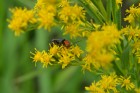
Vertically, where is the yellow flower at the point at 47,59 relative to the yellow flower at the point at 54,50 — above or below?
below

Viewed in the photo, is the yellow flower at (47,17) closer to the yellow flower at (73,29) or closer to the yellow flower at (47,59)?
the yellow flower at (73,29)

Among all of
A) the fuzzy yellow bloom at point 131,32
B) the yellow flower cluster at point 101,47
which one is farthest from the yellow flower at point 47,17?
the fuzzy yellow bloom at point 131,32

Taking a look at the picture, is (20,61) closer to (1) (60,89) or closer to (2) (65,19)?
(1) (60,89)

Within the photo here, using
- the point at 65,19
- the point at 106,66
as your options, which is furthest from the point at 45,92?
the point at 106,66

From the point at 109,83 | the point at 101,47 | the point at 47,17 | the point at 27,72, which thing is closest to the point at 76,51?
the point at 109,83

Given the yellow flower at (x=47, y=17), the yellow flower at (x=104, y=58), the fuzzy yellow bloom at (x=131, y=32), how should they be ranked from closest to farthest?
1. the yellow flower at (x=104, y=58)
2. the yellow flower at (x=47, y=17)
3. the fuzzy yellow bloom at (x=131, y=32)
